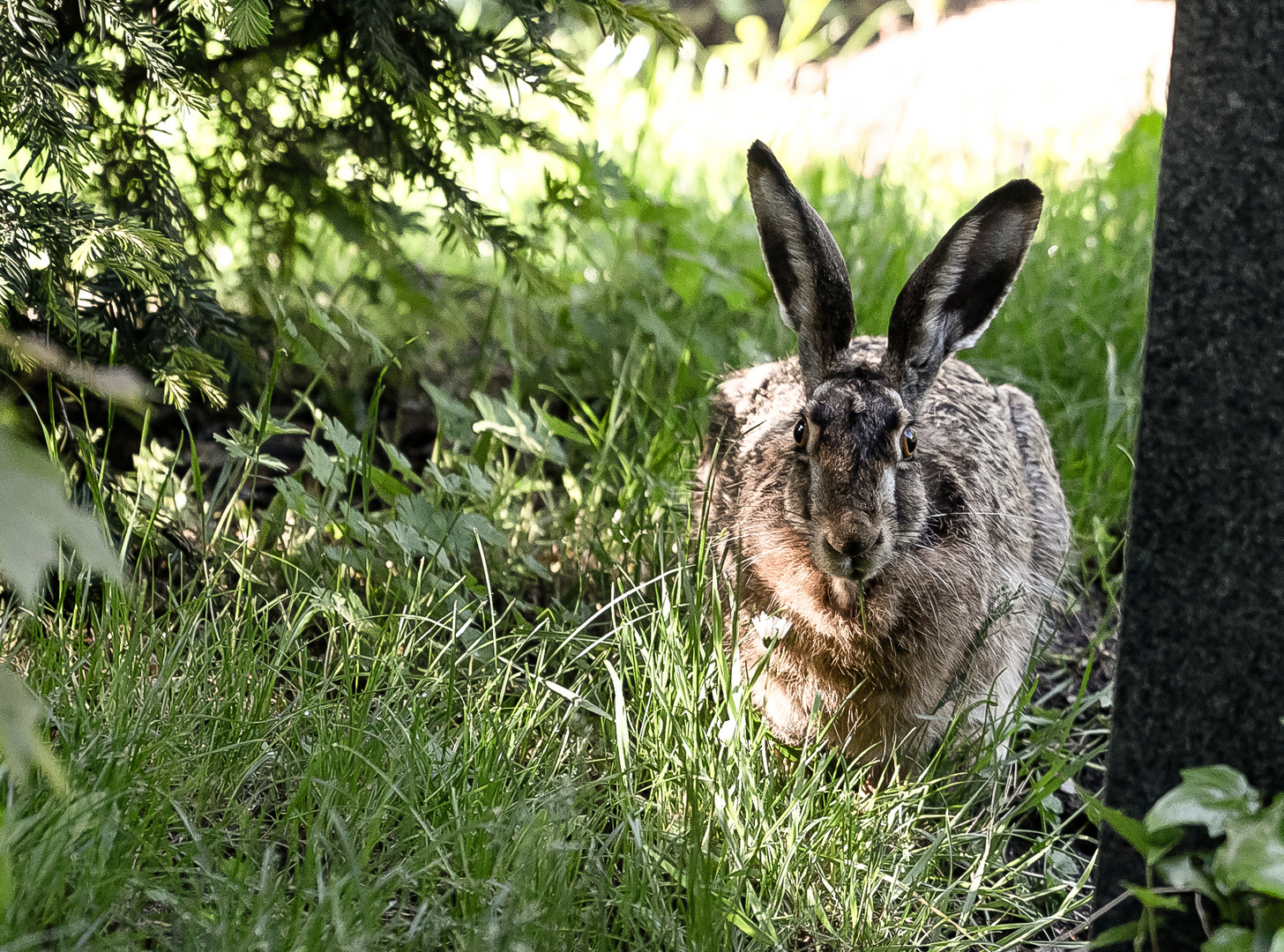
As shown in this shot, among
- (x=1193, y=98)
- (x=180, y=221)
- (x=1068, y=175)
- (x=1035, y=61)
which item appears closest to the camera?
(x=1193, y=98)

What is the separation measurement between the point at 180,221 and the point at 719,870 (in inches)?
85.1

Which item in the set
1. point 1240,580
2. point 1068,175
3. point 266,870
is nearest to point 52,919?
point 266,870

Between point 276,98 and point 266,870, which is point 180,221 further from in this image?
point 266,870

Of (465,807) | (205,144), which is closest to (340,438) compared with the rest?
(465,807)

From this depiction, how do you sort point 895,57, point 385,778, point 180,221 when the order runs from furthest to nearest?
point 895,57, point 180,221, point 385,778

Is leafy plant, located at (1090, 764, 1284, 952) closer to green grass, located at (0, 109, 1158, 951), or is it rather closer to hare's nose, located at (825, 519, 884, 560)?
green grass, located at (0, 109, 1158, 951)

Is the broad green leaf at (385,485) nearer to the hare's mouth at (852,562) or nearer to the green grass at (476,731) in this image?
the green grass at (476,731)

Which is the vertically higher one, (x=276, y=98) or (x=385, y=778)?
(x=276, y=98)

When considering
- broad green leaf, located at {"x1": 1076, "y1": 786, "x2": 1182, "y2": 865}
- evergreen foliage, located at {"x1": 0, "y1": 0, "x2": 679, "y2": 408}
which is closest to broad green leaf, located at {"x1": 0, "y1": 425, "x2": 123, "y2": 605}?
evergreen foliage, located at {"x1": 0, "y1": 0, "x2": 679, "y2": 408}

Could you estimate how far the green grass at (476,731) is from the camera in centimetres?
199

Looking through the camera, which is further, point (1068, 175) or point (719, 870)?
point (1068, 175)

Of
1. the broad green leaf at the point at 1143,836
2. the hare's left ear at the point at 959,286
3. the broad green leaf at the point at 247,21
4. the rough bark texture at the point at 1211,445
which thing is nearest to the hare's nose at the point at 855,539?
the hare's left ear at the point at 959,286

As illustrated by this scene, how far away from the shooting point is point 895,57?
335 inches

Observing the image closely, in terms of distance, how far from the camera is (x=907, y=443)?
268 centimetres
